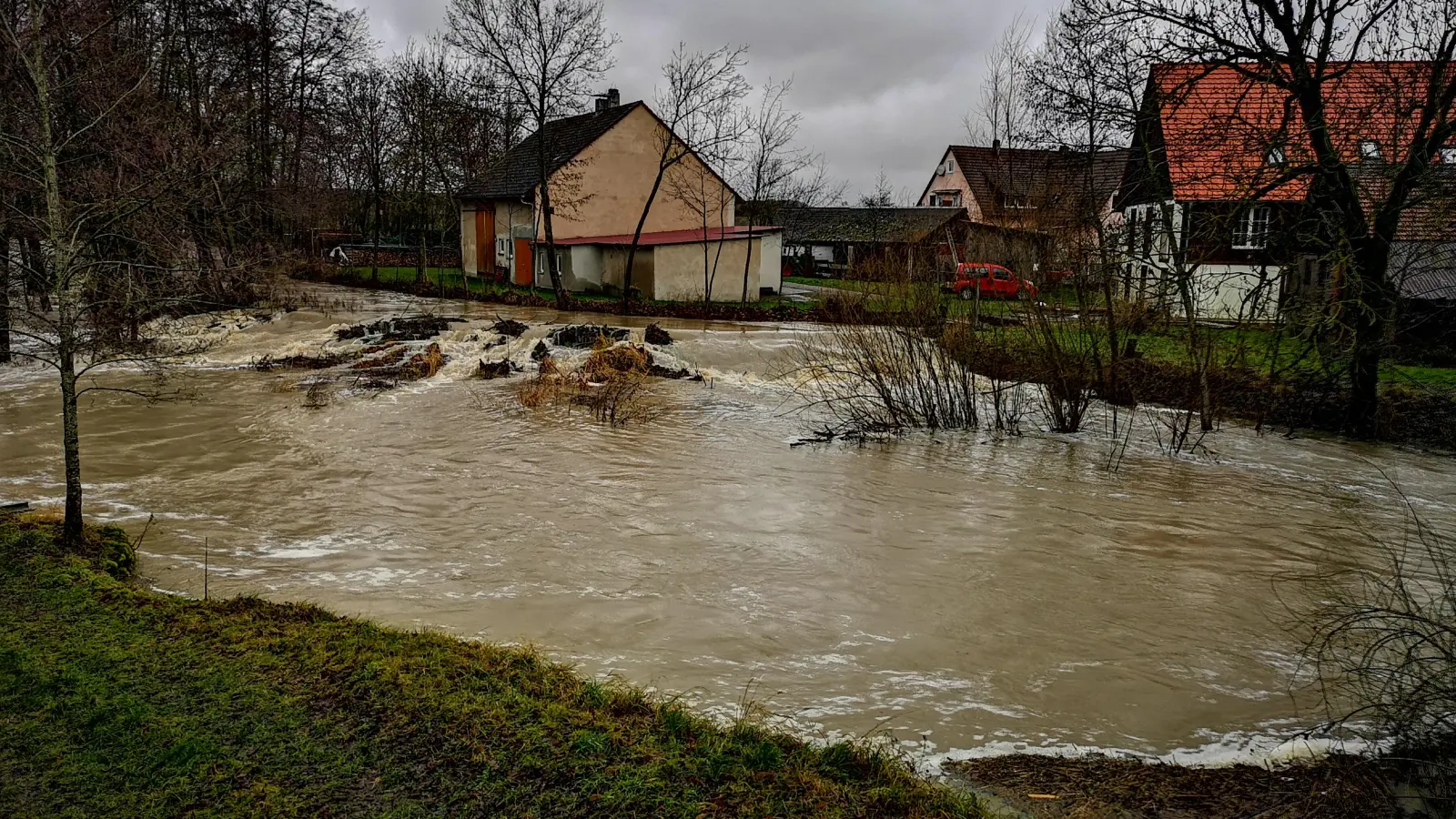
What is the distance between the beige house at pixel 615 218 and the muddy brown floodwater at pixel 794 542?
19362 millimetres

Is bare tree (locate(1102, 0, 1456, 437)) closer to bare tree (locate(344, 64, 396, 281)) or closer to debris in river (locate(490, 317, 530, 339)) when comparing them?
debris in river (locate(490, 317, 530, 339))

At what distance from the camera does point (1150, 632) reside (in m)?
7.61

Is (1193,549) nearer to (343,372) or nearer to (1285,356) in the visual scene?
(1285,356)

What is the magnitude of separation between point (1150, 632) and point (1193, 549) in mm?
2668


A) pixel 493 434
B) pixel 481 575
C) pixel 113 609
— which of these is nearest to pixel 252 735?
pixel 113 609

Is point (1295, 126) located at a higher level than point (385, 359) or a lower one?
higher

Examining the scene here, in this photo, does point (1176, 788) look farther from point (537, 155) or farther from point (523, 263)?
point (537, 155)

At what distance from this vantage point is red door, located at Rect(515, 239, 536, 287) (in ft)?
129

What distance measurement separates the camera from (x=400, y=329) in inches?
960

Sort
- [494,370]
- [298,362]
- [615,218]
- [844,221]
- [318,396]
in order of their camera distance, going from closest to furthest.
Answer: [318,396] < [494,370] < [298,362] < [615,218] < [844,221]

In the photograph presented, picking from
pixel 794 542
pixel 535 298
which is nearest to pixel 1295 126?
pixel 794 542

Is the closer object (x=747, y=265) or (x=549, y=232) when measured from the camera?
(x=549, y=232)

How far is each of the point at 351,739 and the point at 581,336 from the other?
19.7 metres

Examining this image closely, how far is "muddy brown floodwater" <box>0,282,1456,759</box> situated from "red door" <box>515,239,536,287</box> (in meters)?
22.9
